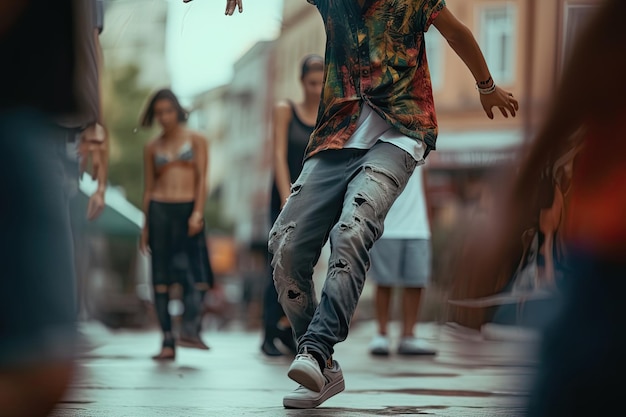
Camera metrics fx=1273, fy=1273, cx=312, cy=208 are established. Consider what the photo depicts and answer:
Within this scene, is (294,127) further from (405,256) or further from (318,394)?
(318,394)

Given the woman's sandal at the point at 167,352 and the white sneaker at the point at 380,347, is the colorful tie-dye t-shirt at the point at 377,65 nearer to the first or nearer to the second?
the woman's sandal at the point at 167,352

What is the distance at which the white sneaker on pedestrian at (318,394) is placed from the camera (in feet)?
12.8

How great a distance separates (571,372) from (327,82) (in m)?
2.00

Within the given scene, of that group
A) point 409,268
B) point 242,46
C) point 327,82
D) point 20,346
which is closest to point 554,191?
point 20,346

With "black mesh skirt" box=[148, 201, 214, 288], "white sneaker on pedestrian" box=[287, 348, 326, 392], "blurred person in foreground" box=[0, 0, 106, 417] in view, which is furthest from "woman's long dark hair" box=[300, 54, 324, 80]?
"blurred person in foreground" box=[0, 0, 106, 417]

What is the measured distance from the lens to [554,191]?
2.65 metres

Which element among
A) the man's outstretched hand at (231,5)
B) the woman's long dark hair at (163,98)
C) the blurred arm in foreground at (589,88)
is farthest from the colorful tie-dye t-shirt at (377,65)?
the woman's long dark hair at (163,98)

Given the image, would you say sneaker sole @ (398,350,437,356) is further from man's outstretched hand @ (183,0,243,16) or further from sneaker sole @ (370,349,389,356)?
man's outstretched hand @ (183,0,243,16)

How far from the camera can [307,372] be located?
3.67m

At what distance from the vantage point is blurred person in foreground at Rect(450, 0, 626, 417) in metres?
→ 2.09

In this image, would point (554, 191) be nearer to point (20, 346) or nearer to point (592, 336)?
point (592, 336)

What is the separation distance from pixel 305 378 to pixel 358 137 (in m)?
0.79

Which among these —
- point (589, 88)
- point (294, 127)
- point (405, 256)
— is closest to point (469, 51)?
point (589, 88)

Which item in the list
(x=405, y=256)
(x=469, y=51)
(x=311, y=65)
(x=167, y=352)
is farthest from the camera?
(x=405, y=256)
